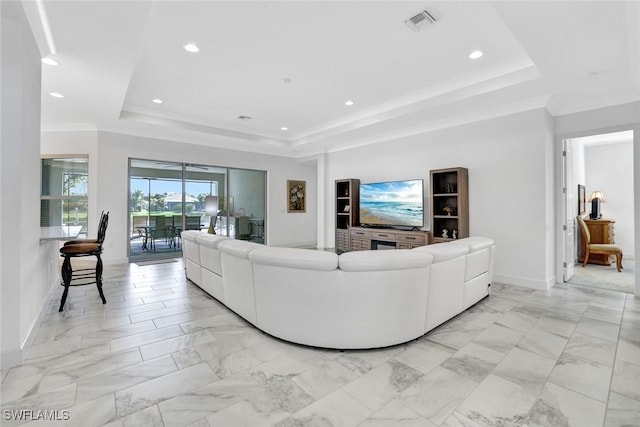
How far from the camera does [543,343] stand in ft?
8.26

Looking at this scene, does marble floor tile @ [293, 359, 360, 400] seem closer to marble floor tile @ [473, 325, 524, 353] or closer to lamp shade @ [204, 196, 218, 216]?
marble floor tile @ [473, 325, 524, 353]

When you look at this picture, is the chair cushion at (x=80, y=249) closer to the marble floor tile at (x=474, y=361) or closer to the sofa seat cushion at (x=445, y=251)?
the sofa seat cushion at (x=445, y=251)

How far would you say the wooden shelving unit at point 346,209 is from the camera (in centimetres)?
664

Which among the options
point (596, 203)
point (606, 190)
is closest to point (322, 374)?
point (596, 203)

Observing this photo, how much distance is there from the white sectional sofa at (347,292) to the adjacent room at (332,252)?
0.02 m

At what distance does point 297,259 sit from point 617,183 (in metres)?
7.79

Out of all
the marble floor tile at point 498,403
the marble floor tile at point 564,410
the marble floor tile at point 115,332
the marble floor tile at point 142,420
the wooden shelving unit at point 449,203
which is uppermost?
the wooden shelving unit at point 449,203

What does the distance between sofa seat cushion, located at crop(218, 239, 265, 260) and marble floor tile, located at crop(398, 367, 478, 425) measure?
164cm

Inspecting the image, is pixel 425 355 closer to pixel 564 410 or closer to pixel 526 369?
pixel 526 369

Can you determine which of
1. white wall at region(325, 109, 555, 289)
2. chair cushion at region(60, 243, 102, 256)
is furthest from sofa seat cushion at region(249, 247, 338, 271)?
white wall at region(325, 109, 555, 289)

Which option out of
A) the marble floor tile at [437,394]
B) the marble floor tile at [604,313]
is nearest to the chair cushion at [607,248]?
the marble floor tile at [604,313]

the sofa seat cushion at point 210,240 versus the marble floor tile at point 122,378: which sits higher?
the sofa seat cushion at point 210,240

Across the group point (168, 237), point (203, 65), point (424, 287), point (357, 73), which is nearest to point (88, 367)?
point (424, 287)

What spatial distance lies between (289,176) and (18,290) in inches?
260
